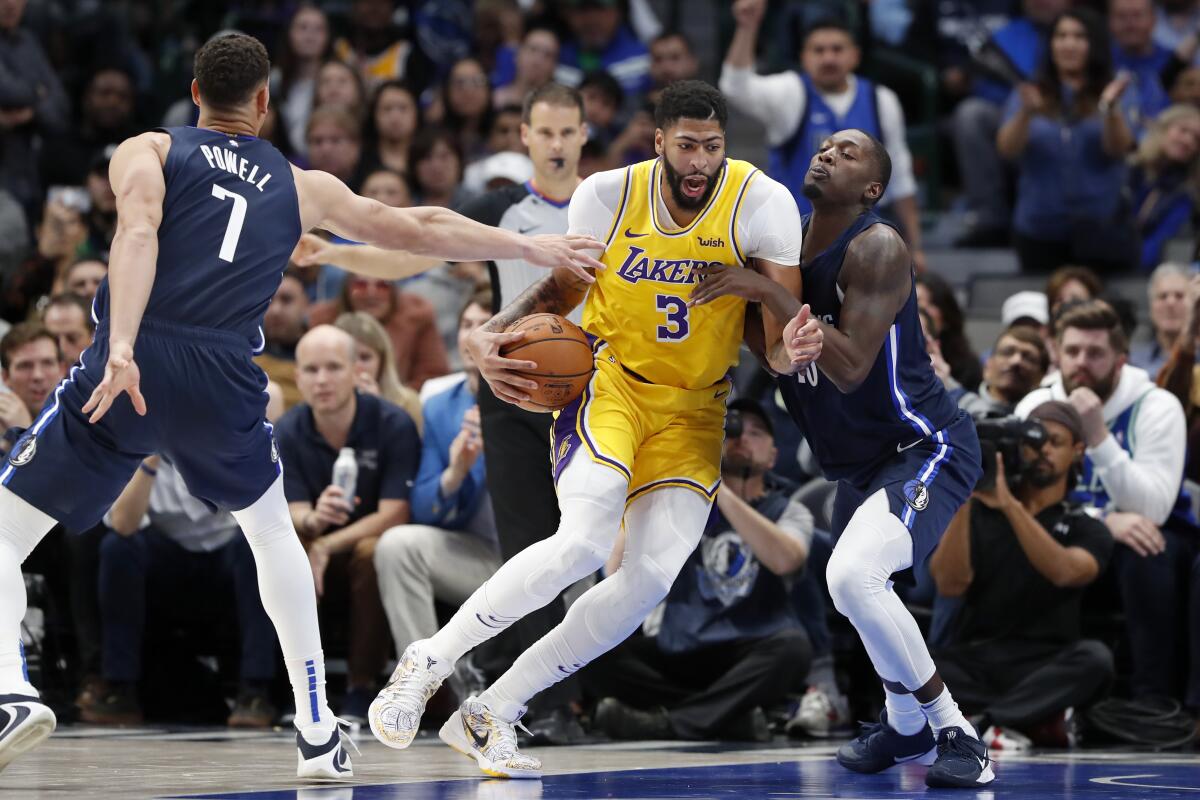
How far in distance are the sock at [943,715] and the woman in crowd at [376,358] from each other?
3738 mm

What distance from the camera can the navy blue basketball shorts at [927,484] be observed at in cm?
583

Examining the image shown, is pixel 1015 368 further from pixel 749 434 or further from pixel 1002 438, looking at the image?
pixel 749 434

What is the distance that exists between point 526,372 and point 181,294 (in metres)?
1.20

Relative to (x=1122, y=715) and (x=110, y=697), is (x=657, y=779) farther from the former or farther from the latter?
(x=110, y=697)

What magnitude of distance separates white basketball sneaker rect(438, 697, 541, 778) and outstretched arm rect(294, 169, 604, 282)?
4.89ft

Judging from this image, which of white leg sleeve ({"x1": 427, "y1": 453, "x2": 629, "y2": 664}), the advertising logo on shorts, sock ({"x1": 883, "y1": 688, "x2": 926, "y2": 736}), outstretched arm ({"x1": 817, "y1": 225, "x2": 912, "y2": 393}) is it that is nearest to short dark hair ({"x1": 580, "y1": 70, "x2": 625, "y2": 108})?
outstretched arm ({"x1": 817, "y1": 225, "x2": 912, "y2": 393})

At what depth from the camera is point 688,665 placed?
311 inches

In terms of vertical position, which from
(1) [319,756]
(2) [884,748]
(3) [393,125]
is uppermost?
(3) [393,125]

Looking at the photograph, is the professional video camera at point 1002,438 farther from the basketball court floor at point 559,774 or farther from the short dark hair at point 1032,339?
the basketball court floor at point 559,774

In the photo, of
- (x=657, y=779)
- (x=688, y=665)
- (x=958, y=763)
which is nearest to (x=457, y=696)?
(x=688, y=665)

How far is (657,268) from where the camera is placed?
19.3ft

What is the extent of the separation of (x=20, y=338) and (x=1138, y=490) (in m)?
5.29

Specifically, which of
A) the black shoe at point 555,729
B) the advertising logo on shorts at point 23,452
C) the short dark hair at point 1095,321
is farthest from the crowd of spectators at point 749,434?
the advertising logo on shorts at point 23,452

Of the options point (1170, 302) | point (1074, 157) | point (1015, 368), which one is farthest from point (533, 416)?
point (1074, 157)
